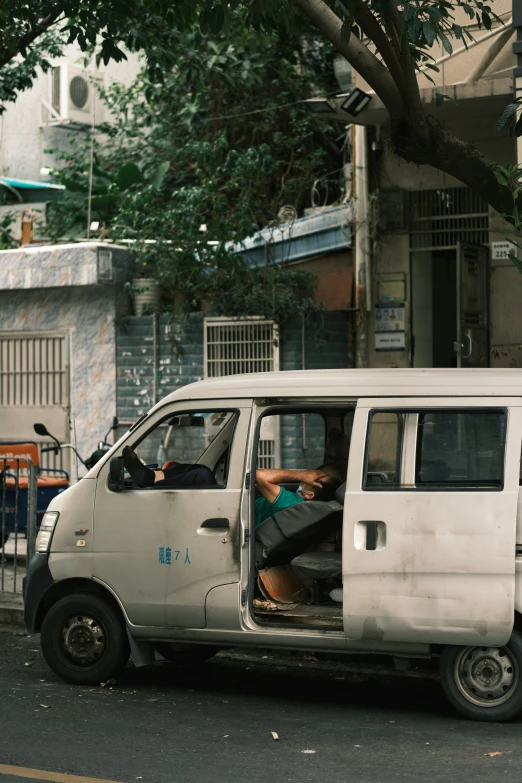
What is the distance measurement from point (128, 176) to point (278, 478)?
1094 cm

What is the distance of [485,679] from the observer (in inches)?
245

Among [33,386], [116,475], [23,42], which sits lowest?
[116,475]

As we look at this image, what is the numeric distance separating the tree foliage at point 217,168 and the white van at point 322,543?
6368 mm

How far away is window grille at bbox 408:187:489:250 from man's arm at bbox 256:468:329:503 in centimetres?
660

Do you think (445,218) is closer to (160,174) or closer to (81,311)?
(81,311)

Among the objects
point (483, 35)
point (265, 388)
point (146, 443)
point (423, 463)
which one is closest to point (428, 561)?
point (423, 463)

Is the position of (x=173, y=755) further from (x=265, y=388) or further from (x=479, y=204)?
(x=479, y=204)

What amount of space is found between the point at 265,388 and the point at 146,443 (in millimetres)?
1076

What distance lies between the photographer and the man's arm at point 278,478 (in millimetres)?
7074

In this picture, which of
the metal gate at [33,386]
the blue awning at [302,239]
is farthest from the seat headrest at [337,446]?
the metal gate at [33,386]

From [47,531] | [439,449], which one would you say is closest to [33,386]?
[47,531]

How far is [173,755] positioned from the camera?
18.4 ft

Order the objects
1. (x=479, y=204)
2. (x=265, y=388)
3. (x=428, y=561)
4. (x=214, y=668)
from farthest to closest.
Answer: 1. (x=479, y=204)
2. (x=214, y=668)
3. (x=265, y=388)
4. (x=428, y=561)

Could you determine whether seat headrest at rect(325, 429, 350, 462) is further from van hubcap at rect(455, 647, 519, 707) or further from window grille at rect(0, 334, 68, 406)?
window grille at rect(0, 334, 68, 406)
